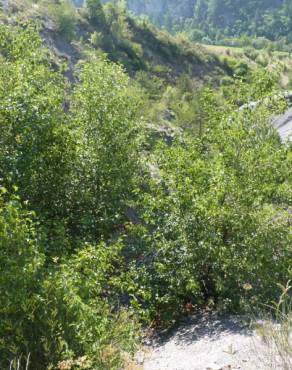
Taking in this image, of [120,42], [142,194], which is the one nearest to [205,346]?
[142,194]

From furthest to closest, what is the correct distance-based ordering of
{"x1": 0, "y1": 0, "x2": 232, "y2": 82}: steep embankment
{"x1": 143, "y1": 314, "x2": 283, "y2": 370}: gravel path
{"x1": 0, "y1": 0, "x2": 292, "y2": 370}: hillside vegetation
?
{"x1": 0, "y1": 0, "x2": 232, "y2": 82}: steep embankment → {"x1": 0, "y1": 0, "x2": 292, "y2": 370}: hillside vegetation → {"x1": 143, "y1": 314, "x2": 283, "y2": 370}: gravel path

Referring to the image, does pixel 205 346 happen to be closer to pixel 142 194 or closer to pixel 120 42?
pixel 142 194

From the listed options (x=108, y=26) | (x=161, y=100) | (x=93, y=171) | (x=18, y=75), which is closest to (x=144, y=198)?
(x=93, y=171)

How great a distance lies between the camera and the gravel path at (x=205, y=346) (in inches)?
362

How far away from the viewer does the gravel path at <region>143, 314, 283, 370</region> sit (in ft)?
30.2

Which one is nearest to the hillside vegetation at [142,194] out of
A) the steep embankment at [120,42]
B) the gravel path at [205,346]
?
the gravel path at [205,346]

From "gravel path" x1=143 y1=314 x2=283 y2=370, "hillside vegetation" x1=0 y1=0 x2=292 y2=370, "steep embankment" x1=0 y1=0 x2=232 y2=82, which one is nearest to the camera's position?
"gravel path" x1=143 y1=314 x2=283 y2=370

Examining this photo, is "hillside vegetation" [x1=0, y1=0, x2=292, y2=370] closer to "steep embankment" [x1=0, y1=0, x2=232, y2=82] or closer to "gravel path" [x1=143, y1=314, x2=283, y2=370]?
"gravel path" [x1=143, y1=314, x2=283, y2=370]

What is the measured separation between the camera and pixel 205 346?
10.8 m

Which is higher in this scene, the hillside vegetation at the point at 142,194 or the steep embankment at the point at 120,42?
the hillside vegetation at the point at 142,194

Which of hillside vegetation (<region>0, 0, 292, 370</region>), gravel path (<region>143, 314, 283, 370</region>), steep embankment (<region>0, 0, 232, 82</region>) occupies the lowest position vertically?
steep embankment (<region>0, 0, 232, 82</region>)

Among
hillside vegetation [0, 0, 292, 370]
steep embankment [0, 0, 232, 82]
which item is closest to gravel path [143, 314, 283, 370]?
hillside vegetation [0, 0, 292, 370]

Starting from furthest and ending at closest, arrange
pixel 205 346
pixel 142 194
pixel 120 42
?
pixel 120 42 → pixel 142 194 → pixel 205 346

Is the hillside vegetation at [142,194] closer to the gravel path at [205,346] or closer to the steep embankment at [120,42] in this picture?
the gravel path at [205,346]
